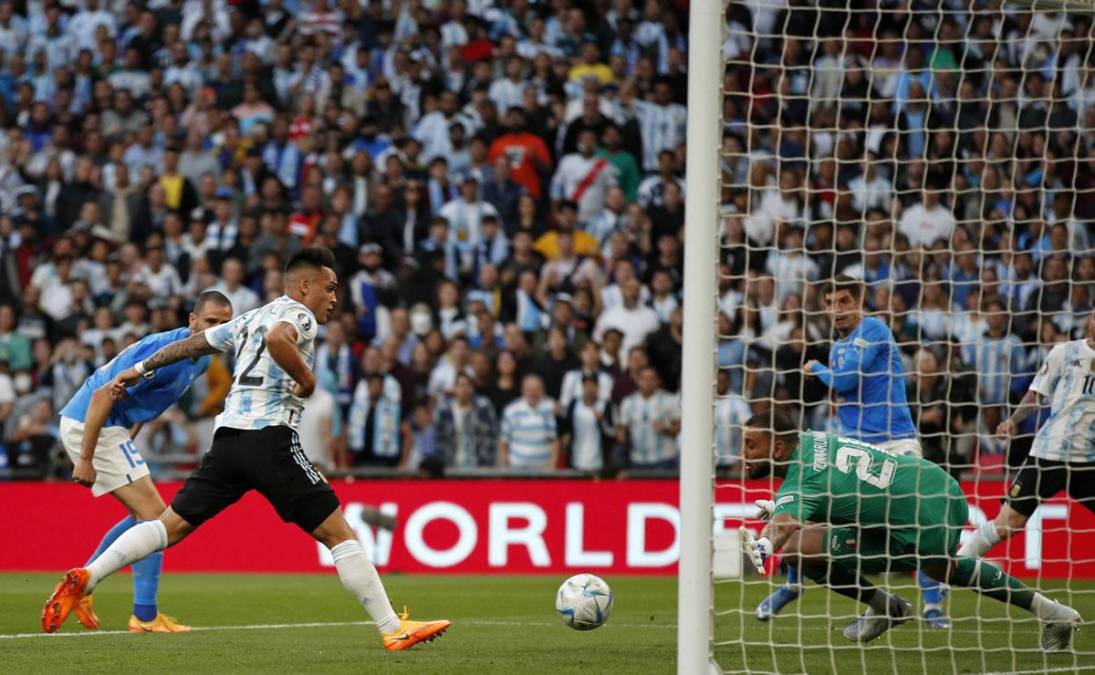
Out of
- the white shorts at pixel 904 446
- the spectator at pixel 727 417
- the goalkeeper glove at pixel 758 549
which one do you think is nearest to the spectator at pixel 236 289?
the spectator at pixel 727 417

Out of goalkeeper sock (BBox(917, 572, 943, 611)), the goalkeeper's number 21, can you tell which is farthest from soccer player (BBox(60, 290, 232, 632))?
goalkeeper sock (BBox(917, 572, 943, 611))

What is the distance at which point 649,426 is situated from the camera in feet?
53.9

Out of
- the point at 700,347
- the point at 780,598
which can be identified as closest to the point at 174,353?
the point at 700,347

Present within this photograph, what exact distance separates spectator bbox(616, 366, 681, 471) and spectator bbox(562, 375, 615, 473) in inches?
6.5

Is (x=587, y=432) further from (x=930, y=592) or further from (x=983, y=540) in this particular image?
(x=983, y=540)

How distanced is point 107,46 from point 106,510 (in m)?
7.26

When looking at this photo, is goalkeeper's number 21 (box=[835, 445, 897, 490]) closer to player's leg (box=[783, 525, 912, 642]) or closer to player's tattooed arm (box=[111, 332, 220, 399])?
player's leg (box=[783, 525, 912, 642])

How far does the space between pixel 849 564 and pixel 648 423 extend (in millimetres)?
7667

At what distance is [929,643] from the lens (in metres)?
9.50

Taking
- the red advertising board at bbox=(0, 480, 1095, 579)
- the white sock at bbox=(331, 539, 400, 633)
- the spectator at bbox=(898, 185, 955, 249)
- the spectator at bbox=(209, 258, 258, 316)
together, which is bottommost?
the red advertising board at bbox=(0, 480, 1095, 579)

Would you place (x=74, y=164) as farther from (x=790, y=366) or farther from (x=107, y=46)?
(x=790, y=366)

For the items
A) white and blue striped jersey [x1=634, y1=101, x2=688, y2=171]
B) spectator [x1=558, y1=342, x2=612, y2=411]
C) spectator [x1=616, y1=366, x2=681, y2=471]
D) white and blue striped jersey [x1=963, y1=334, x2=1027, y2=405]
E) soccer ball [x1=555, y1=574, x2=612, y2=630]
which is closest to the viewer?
soccer ball [x1=555, y1=574, x2=612, y2=630]

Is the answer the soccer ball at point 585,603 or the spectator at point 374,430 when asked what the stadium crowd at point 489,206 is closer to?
the spectator at point 374,430

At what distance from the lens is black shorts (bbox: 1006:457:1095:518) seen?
10.8 m
